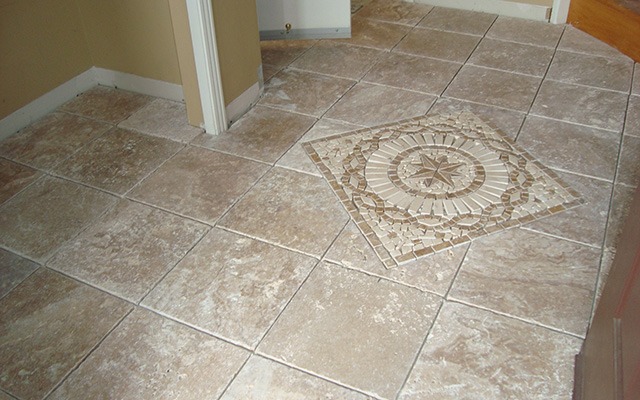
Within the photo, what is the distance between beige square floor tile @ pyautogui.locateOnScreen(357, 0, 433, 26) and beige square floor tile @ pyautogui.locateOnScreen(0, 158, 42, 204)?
2096 mm

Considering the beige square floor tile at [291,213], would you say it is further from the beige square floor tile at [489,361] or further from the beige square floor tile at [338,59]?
the beige square floor tile at [338,59]

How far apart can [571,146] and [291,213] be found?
44.9 inches

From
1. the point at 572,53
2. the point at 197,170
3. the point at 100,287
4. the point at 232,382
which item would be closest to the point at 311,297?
the point at 232,382

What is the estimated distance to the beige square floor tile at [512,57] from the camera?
2.87m

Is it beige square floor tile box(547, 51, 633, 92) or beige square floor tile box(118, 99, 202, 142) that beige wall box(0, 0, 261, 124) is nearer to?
beige square floor tile box(118, 99, 202, 142)

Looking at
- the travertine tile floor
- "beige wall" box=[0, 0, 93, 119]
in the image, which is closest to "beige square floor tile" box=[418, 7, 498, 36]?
the travertine tile floor

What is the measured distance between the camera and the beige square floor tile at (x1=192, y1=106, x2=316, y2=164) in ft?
7.72

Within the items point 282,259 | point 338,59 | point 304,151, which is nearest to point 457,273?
point 282,259

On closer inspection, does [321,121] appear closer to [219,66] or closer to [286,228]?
[219,66]

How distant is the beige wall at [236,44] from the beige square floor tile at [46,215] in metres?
0.70

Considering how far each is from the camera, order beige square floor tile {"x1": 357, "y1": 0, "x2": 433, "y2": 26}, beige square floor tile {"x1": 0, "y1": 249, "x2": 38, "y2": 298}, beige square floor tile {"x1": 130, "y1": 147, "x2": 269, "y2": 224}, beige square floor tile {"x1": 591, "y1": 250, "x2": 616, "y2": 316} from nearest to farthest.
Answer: beige square floor tile {"x1": 591, "y1": 250, "x2": 616, "y2": 316} < beige square floor tile {"x1": 0, "y1": 249, "x2": 38, "y2": 298} < beige square floor tile {"x1": 130, "y1": 147, "x2": 269, "y2": 224} < beige square floor tile {"x1": 357, "y1": 0, "x2": 433, "y2": 26}

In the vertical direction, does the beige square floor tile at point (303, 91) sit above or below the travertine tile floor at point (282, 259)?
above

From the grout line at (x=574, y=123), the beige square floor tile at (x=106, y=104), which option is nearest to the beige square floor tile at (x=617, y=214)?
the grout line at (x=574, y=123)

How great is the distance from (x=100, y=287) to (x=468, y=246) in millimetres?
1130
